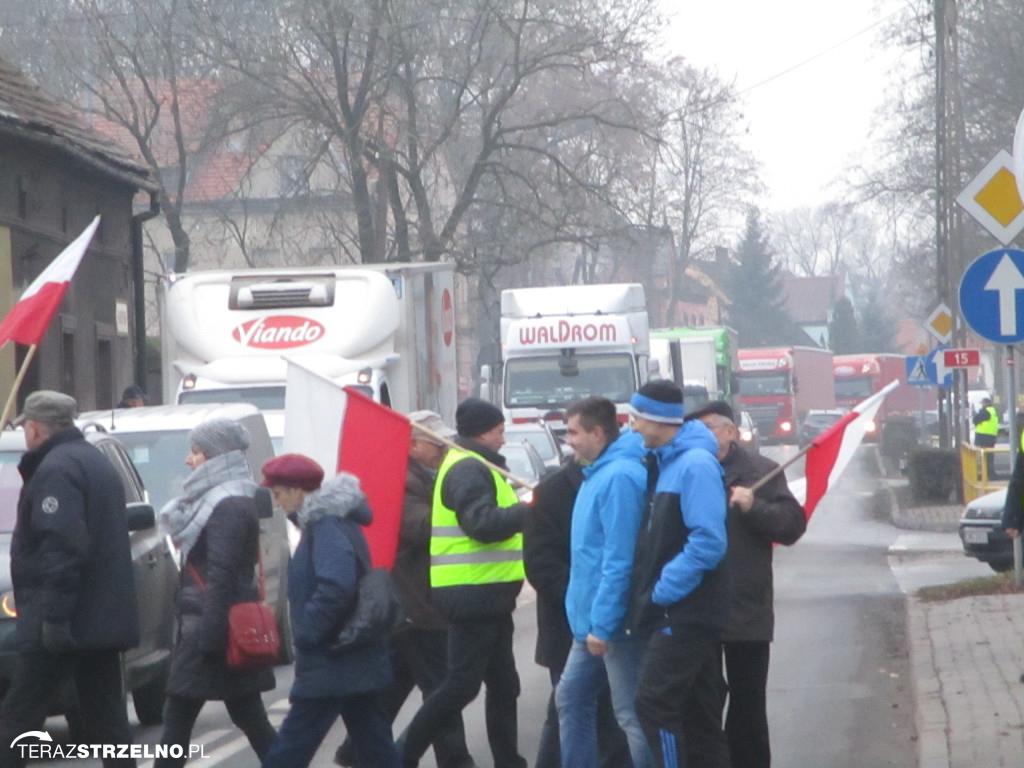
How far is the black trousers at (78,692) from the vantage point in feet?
22.4

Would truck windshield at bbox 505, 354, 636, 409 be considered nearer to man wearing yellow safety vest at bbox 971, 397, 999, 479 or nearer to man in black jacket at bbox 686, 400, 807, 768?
man wearing yellow safety vest at bbox 971, 397, 999, 479

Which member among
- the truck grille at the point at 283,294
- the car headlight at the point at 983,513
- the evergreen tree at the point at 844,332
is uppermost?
the evergreen tree at the point at 844,332

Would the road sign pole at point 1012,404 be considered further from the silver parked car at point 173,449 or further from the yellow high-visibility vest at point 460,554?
the yellow high-visibility vest at point 460,554

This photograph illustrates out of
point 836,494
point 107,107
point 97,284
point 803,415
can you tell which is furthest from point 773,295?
point 97,284

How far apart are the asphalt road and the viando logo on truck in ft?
11.4

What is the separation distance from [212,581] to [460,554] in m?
1.27

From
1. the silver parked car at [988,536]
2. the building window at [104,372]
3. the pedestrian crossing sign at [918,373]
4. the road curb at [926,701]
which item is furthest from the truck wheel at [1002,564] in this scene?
the pedestrian crossing sign at [918,373]

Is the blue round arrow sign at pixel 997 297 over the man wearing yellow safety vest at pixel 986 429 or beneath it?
over

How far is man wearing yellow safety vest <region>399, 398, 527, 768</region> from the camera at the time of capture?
7.27 m

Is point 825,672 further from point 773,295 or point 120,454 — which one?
point 773,295

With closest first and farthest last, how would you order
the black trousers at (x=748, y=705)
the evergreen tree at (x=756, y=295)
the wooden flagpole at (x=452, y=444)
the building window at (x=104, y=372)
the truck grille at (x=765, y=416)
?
the black trousers at (x=748, y=705)
the wooden flagpole at (x=452, y=444)
the building window at (x=104, y=372)
the truck grille at (x=765, y=416)
the evergreen tree at (x=756, y=295)

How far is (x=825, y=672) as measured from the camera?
10.8m

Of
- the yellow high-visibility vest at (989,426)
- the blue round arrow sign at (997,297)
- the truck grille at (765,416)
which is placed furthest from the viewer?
the truck grille at (765,416)

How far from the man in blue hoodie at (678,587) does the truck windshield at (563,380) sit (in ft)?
64.6
